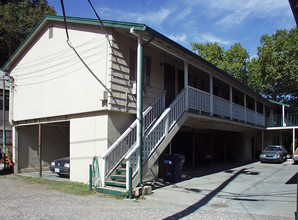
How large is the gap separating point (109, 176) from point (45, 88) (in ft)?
18.7

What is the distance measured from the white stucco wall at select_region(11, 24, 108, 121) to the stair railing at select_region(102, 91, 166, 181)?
130 centimetres

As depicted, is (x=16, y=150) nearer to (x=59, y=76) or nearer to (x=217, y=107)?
(x=59, y=76)

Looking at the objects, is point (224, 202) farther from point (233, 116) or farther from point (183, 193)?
point (233, 116)

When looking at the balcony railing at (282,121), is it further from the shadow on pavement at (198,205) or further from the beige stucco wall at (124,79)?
the beige stucco wall at (124,79)

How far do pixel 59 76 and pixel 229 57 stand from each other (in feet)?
107

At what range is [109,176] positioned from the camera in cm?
911

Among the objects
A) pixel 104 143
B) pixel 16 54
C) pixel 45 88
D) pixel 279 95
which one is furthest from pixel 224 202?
pixel 279 95

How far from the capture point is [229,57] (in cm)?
3988

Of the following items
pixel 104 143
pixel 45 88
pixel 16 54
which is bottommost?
pixel 104 143

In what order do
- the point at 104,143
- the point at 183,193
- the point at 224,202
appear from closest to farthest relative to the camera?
the point at 224,202, the point at 183,193, the point at 104,143

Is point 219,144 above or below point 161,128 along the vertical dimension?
below

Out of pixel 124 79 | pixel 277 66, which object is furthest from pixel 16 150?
pixel 277 66

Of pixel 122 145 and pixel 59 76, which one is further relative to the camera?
pixel 59 76

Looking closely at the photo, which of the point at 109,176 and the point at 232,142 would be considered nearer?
the point at 109,176
